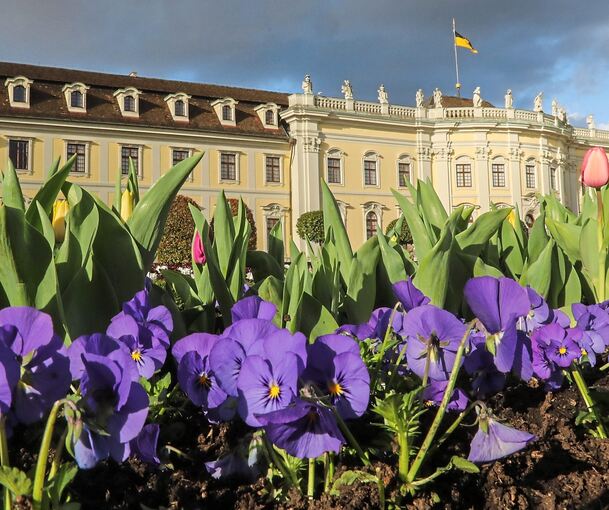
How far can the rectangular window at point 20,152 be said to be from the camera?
21.1m

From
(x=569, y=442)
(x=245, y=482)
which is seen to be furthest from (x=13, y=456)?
(x=569, y=442)

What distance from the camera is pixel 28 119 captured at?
21.3m

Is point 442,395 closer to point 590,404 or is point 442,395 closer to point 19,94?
point 590,404

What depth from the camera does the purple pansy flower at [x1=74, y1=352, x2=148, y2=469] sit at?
23.4 inches

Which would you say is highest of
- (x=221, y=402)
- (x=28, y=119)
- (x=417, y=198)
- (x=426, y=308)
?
(x=28, y=119)

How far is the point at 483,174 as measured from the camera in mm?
28656

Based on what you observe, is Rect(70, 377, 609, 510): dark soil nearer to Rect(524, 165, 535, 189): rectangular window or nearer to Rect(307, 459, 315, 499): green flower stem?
Rect(307, 459, 315, 499): green flower stem

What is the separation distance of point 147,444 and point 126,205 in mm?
1080

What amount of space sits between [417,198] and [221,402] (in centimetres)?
170

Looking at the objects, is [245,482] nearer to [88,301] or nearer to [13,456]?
[13,456]

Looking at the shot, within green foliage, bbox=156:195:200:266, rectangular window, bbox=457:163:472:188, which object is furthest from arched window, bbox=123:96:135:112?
rectangular window, bbox=457:163:472:188

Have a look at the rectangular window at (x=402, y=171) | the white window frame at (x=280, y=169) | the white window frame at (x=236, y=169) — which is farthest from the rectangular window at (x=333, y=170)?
the white window frame at (x=236, y=169)

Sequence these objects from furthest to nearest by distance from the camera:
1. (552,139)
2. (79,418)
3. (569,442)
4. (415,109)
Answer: (552,139), (415,109), (569,442), (79,418)

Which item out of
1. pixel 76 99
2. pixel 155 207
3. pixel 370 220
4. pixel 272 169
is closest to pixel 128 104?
pixel 76 99
